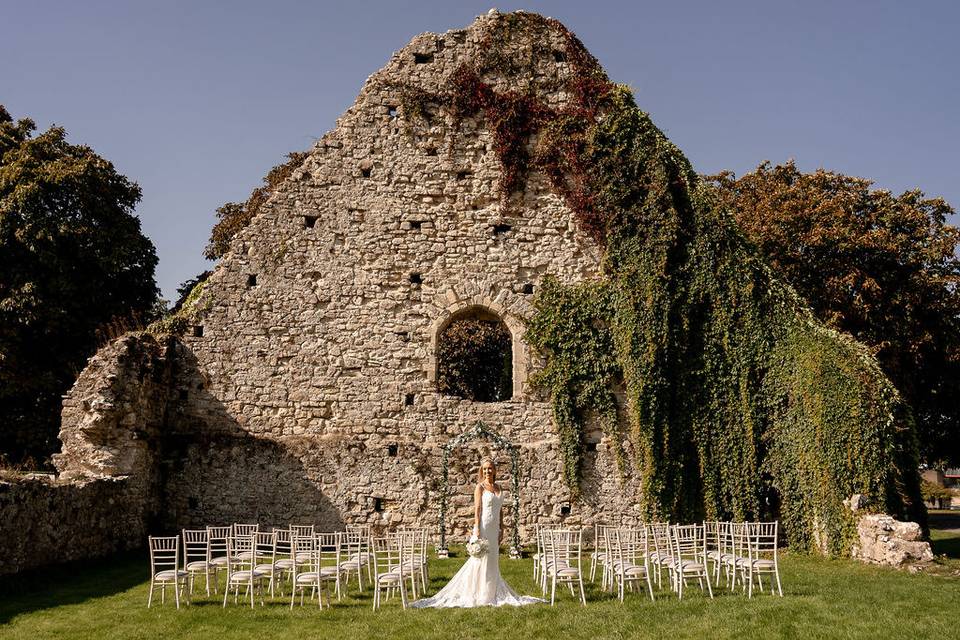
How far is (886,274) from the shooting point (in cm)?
2195

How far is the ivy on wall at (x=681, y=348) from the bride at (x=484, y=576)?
5.89 m

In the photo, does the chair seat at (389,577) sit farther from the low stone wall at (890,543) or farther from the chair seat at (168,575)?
the low stone wall at (890,543)

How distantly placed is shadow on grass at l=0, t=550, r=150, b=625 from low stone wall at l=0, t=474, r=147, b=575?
21 centimetres

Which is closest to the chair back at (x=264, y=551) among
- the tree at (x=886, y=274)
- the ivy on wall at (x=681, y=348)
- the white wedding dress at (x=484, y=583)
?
the white wedding dress at (x=484, y=583)

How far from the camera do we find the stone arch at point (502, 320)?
16438 mm

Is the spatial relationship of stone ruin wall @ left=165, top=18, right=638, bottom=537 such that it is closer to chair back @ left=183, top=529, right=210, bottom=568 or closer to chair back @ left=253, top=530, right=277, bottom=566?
chair back @ left=183, top=529, right=210, bottom=568

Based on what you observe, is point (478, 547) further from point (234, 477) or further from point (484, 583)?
point (234, 477)

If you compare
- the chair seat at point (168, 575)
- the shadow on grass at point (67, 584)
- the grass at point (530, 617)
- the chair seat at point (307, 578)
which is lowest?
the grass at point (530, 617)

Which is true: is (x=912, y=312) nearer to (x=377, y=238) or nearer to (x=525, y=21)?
(x=525, y=21)

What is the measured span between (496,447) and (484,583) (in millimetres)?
6149

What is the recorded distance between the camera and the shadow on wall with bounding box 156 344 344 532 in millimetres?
15609

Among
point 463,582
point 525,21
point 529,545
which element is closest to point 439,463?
point 529,545

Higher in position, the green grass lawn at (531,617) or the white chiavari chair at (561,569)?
the white chiavari chair at (561,569)

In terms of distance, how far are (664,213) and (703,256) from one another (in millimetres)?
1286
